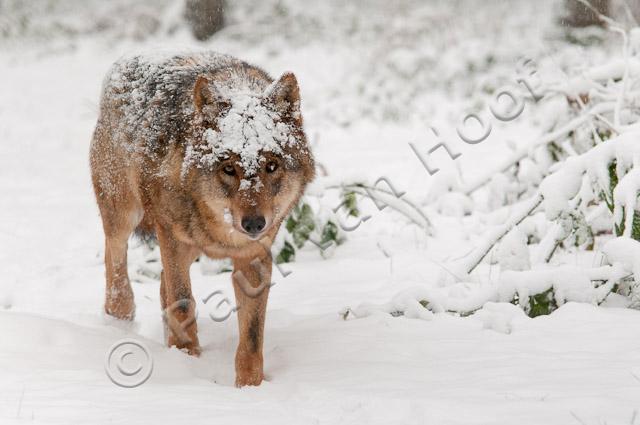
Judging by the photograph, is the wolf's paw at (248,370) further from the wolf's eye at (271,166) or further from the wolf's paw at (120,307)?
the wolf's paw at (120,307)

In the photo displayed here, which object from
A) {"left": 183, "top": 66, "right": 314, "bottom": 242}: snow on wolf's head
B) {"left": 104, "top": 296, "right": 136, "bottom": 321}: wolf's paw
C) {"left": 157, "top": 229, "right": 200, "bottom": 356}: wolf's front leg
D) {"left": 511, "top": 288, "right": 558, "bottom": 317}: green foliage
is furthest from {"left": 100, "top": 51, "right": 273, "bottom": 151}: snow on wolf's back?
{"left": 511, "top": 288, "right": 558, "bottom": 317}: green foliage

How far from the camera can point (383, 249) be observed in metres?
6.27

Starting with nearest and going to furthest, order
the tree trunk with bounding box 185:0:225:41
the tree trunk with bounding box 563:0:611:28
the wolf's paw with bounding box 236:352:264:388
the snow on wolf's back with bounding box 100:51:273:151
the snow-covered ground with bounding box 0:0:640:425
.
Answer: the snow-covered ground with bounding box 0:0:640:425 → the wolf's paw with bounding box 236:352:264:388 → the snow on wolf's back with bounding box 100:51:273:151 → the tree trunk with bounding box 563:0:611:28 → the tree trunk with bounding box 185:0:225:41

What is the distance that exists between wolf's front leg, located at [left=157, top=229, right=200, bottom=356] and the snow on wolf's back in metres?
0.57

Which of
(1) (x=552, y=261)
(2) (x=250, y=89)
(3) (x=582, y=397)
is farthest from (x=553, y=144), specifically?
(3) (x=582, y=397)

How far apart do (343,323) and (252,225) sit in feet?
3.93

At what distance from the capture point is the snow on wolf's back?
406cm

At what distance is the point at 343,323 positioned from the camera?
436 cm

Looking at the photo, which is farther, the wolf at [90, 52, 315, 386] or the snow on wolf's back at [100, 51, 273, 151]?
the snow on wolf's back at [100, 51, 273, 151]

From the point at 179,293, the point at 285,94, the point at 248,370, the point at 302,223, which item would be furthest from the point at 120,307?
the point at 285,94

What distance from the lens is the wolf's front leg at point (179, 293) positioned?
4.16 meters

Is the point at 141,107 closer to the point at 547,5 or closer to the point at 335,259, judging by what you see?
the point at 335,259

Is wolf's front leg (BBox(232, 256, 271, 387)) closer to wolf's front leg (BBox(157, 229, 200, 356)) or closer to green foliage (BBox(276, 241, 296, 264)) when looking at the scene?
wolf's front leg (BBox(157, 229, 200, 356))

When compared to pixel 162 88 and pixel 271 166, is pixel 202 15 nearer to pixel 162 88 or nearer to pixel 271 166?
pixel 162 88
